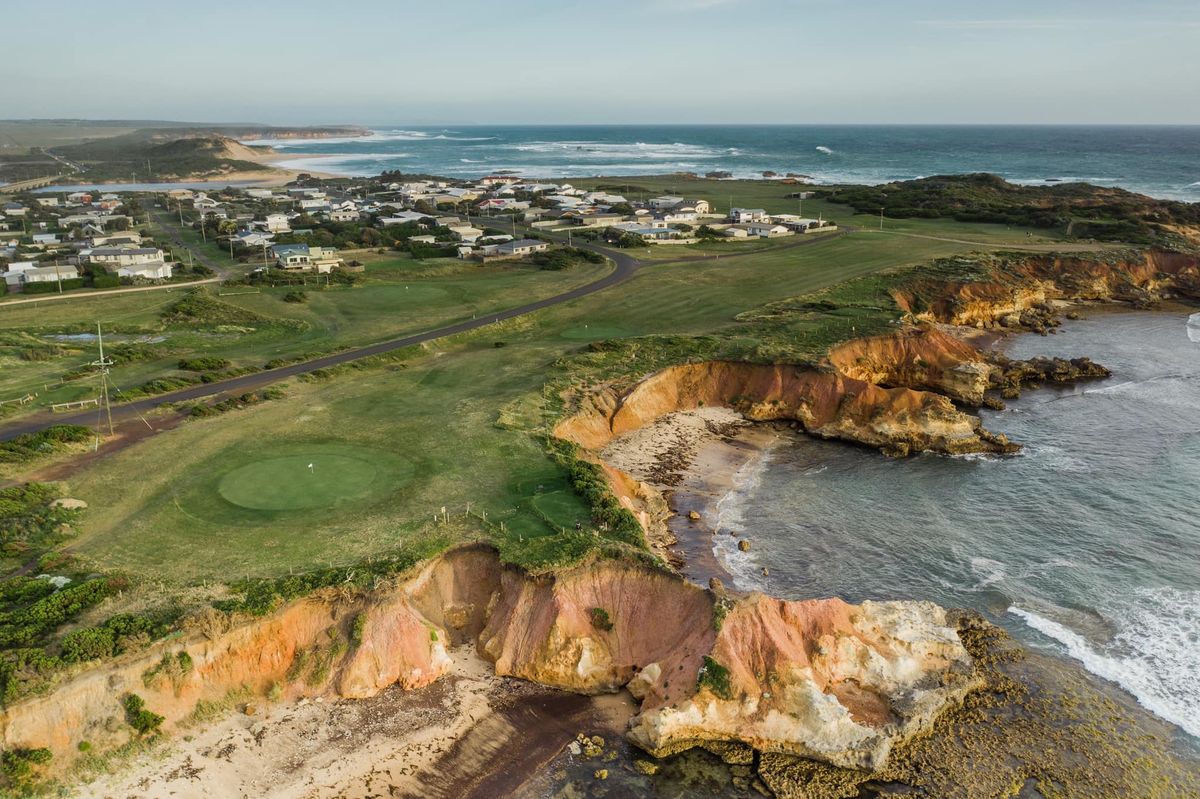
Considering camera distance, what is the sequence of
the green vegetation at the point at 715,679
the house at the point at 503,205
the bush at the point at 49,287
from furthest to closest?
the house at the point at 503,205 < the bush at the point at 49,287 < the green vegetation at the point at 715,679

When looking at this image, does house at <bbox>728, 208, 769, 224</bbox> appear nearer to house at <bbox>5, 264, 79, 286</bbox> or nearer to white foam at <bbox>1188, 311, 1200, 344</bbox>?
white foam at <bbox>1188, 311, 1200, 344</bbox>

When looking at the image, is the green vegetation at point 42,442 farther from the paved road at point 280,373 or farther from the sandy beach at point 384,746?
the sandy beach at point 384,746

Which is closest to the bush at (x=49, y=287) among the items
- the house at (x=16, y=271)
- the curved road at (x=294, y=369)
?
the house at (x=16, y=271)

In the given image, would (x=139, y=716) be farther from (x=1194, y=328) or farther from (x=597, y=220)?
(x=597, y=220)

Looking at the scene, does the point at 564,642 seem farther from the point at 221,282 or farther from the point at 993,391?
the point at 221,282

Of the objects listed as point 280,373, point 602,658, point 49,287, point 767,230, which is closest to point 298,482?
point 602,658
